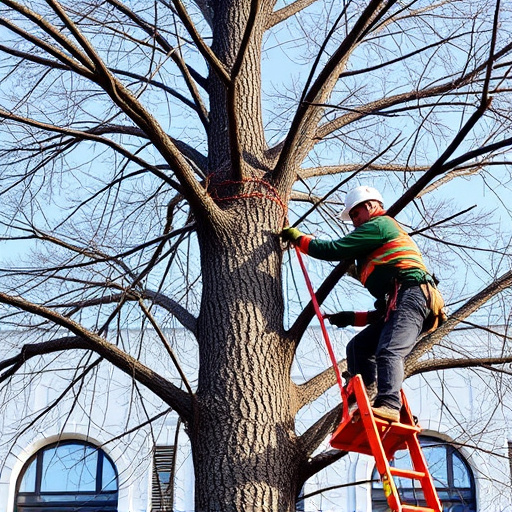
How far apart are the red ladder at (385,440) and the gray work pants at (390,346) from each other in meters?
0.15

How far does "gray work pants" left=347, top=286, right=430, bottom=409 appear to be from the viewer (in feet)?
16.5

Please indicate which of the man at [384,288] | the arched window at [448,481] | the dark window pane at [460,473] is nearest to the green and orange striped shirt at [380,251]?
the man at [384,288]

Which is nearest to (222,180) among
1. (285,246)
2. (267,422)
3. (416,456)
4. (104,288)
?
(285,246)

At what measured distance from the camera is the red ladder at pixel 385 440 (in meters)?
4.67

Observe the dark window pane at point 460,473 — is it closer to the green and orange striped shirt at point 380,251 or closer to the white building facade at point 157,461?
the white building facade at point 157,461

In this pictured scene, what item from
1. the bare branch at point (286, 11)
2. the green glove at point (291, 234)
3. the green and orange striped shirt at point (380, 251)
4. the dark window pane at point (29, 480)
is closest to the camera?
the green and orange striped shirt at point (380, 251)

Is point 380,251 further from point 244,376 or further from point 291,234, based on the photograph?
point 244,376

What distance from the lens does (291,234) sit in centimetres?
580

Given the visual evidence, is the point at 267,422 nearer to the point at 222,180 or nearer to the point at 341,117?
the point at 222,180

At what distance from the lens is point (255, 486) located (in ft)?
16.9

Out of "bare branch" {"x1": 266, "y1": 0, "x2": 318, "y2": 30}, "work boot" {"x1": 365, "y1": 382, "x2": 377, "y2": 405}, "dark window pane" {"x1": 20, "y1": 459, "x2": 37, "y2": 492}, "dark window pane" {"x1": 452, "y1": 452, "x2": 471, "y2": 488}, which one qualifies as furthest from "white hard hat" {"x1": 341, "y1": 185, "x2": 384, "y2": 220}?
"dark window pane" {"x1": 20, "y1": 459, "x2": 37, "y2": 492}

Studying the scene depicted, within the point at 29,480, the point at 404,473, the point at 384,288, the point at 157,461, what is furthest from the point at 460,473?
the point at 404,473

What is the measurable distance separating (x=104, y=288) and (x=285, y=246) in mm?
1195

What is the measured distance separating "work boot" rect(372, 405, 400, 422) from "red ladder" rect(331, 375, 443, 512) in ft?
0.07
